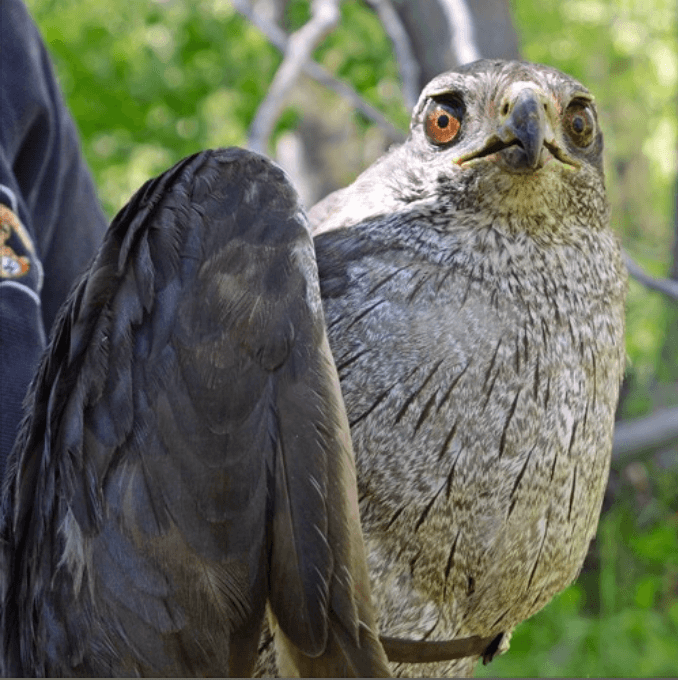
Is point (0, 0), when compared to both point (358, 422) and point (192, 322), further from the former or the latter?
point (358, 422)

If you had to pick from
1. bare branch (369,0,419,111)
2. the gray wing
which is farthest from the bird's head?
bare branch (369,0,419,111)

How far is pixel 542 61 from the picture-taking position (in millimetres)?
8500

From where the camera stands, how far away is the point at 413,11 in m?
5.98

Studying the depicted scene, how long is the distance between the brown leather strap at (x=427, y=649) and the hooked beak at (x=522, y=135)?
969 mm

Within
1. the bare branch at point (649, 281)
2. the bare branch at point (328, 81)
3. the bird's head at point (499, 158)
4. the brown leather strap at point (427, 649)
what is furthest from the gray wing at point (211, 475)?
the bare branch at point (328, 81)

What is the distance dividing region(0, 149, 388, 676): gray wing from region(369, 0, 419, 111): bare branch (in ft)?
13.7

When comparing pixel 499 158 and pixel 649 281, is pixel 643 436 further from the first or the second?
pixel 499 158

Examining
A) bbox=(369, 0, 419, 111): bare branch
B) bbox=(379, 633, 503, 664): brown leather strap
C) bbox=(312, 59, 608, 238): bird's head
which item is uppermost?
bbox=(369, 0, 419, 111): bare branch

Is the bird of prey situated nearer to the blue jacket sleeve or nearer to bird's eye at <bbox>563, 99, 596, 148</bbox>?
bird's eye at <bbox>563, 99, 596, 148</bbox>

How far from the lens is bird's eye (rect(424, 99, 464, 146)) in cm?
215

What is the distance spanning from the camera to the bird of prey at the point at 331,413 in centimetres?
180

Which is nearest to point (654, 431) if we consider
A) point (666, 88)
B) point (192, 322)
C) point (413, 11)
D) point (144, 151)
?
point (413, 11)

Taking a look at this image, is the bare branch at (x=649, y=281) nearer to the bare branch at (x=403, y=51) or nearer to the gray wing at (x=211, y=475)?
the bare branch at (x=403, y=51)

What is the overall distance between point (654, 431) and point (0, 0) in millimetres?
4280
